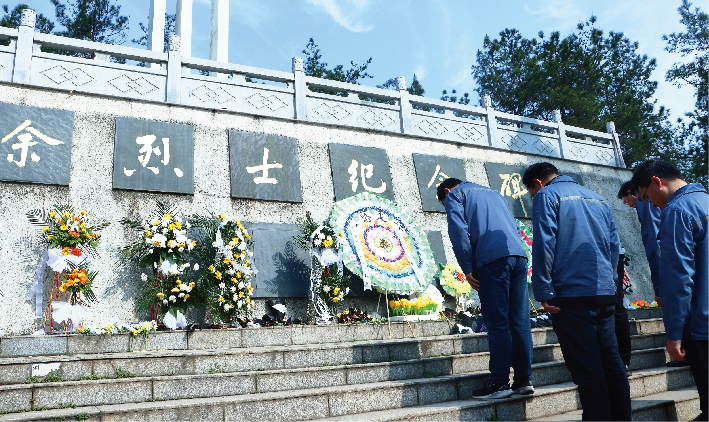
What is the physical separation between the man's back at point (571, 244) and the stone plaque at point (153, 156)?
17.7 feet

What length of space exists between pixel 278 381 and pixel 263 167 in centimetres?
436

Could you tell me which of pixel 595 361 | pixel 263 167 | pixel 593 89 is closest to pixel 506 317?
pixel 595 361

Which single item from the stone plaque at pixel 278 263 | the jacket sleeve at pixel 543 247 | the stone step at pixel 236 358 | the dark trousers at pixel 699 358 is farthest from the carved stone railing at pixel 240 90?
the dark trousers at pixel 699 358

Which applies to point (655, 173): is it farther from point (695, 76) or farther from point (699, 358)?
point (695, 76)

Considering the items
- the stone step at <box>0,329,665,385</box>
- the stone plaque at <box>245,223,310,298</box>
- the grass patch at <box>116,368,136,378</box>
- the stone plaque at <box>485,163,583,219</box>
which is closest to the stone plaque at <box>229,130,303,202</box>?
the stone plaque at <box>245,223,310,298</box>

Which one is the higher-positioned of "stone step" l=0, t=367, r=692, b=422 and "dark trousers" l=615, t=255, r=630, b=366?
"dark trousers" l=615, t=255, r=630, b=366

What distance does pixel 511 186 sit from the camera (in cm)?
1027

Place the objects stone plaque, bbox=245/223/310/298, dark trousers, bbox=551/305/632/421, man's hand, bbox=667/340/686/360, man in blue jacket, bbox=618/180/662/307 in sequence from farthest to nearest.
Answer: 1. stone plaque, bbox=245/223/310/298
2. man in blue jacket, bbox=618/180/662/307
3. dark trousers, bbox=551/305/632/421
4. man's hand, bbox=667/340/686/360

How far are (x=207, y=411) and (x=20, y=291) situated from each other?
3.86 meters

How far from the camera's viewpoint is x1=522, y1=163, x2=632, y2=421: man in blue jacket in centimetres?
302

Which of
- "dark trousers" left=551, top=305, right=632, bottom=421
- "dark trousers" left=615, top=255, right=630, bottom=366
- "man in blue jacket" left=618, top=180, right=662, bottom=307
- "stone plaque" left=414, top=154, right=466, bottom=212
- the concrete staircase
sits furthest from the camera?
"stone plaque" left=414, top=154, right=466, bottom=212

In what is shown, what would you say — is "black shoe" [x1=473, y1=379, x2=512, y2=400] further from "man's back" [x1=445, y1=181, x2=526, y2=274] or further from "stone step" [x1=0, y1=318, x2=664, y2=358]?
"stone step" [x1=0, y1=318, x2=664, y2=358]

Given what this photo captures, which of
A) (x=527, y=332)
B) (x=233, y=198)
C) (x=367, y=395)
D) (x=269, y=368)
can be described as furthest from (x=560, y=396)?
(x=233, y=198)

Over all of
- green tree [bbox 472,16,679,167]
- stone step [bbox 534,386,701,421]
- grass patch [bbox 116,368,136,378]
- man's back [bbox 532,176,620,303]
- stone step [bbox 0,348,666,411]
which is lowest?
stone step [bbox 534,386,701,421]
